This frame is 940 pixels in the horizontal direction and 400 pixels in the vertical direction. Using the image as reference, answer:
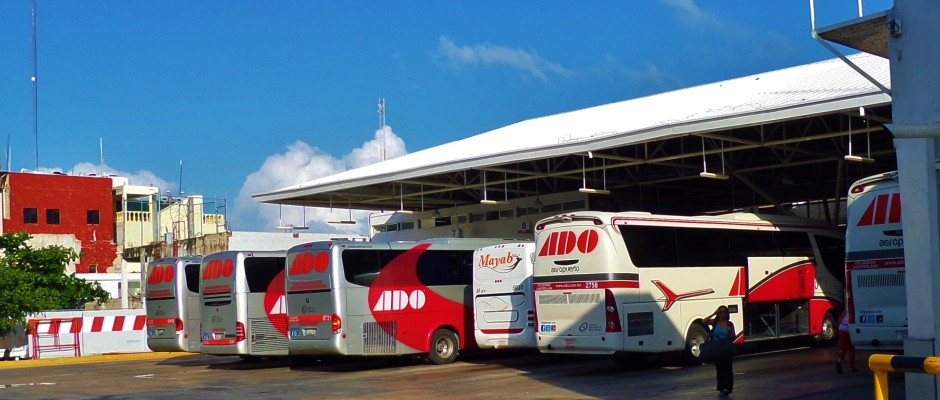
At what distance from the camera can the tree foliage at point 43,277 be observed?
2980 cm

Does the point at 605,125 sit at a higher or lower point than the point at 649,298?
higher

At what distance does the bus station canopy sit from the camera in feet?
73.1

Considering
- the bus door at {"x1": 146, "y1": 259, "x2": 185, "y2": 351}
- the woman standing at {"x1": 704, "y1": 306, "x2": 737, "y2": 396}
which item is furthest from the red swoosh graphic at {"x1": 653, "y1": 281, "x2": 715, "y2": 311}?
the bus door at {"x1": 146, "y1": 259, "x2": 185, "y2": 351}

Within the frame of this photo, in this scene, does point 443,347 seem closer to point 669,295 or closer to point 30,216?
point 669,295

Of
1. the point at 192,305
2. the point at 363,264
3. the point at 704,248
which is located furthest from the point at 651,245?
the point at 192,305

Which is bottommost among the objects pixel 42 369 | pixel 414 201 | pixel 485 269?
pixel 42 369

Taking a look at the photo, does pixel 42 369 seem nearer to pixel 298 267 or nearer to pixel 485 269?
pixel 298 267

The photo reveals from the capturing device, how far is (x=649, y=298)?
61.4ft

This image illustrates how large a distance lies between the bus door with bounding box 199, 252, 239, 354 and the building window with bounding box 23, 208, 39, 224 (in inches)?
1289

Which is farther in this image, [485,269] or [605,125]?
[605,125]

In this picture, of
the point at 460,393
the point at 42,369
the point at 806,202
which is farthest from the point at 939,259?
the point at 806,202

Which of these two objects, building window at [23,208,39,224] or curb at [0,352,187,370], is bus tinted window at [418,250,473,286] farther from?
building window at [23,208,39,224]

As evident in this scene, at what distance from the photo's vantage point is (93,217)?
54438 millimetres

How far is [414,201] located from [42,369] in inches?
680
